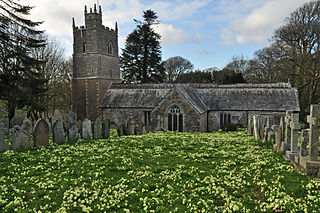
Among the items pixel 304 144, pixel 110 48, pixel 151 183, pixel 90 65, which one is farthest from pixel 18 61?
pixel 304 144

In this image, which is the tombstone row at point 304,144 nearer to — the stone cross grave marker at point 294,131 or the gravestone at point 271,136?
the stone cross grave marker at point 294,131

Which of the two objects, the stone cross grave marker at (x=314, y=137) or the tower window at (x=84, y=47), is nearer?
Answer: the stone cross grave marker at (x=314, y=137)

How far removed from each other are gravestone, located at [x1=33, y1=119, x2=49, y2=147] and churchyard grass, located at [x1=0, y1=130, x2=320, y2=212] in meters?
1.30

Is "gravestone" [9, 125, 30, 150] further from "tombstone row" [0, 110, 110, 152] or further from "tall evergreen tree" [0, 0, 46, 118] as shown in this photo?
"tall evergreen tree" [0, 0, 46, 118]

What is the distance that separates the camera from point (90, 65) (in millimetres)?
36750

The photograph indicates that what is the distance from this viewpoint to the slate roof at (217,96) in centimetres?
2570

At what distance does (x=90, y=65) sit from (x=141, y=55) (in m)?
11.3

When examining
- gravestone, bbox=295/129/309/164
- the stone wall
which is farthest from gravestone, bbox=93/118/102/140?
gravestone, bbox=295/129/309/164

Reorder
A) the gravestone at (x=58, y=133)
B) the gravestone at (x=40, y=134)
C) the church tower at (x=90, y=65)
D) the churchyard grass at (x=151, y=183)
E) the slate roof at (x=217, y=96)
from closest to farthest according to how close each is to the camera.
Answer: the churchyard grass at (x=151, y=183)
the gravestone at (x=40, y=134)
the gravestone at (x=58, y=133)
the slate roof at (x=217, y=96)
the church tower at (x=90, y=65)

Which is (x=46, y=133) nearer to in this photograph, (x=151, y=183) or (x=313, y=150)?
(x=151, y=183)

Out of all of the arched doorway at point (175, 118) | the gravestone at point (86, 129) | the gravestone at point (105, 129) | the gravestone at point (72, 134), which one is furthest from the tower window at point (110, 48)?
the gravestone at point (72, 134)

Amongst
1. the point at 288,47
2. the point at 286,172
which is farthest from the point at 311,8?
the point at 286,172

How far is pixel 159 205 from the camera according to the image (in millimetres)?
5305

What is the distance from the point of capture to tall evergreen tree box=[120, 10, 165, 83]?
43.8m
